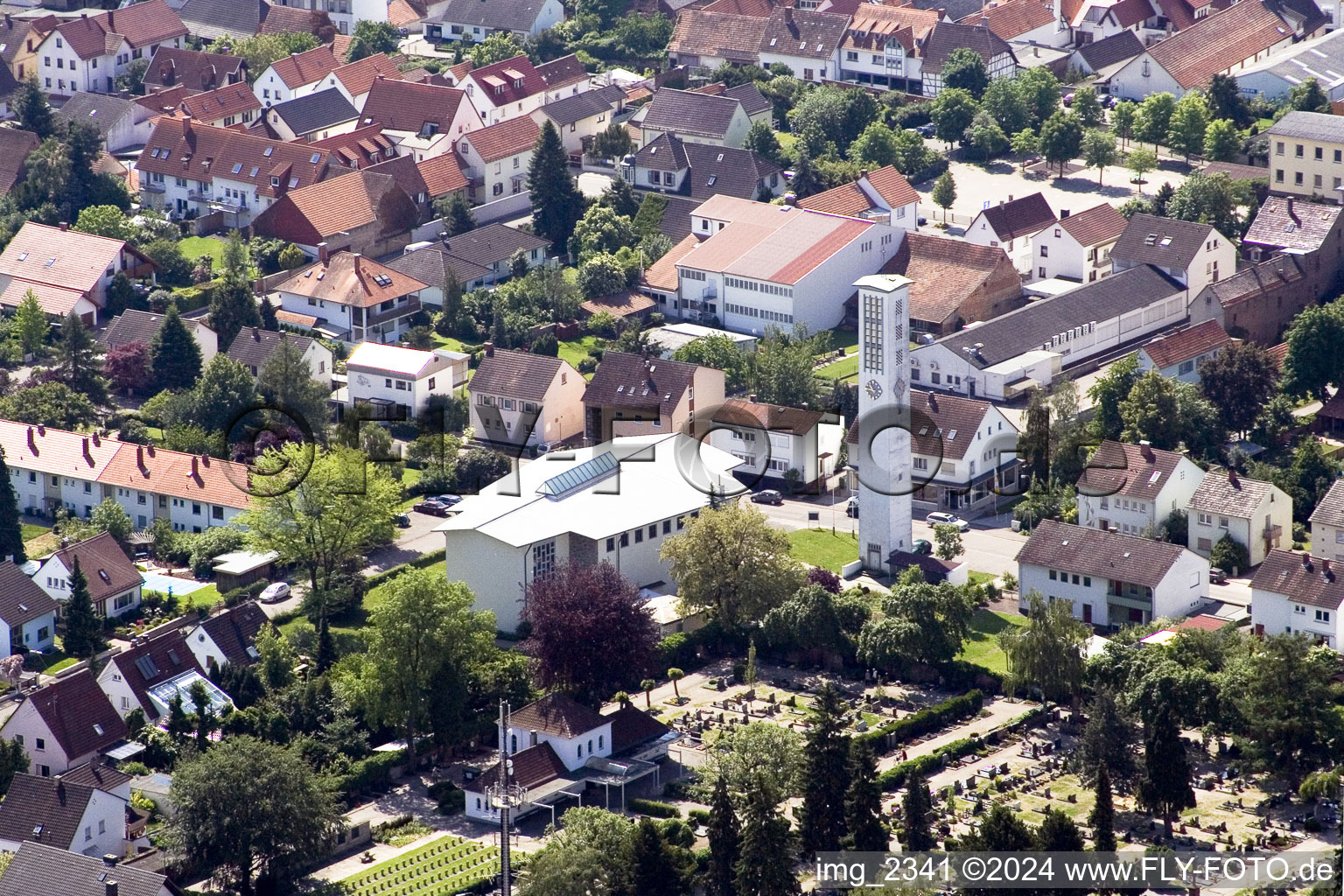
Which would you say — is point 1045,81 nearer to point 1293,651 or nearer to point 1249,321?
point 1249,321

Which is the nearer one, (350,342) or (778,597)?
(778,597)

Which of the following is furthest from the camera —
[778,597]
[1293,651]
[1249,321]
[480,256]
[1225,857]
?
[480,256]

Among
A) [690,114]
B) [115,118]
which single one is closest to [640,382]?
[690,114]

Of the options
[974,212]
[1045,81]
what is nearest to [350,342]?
[974,212]

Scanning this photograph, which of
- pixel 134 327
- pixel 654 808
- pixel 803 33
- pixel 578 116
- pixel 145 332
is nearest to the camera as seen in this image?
pixel 654 808

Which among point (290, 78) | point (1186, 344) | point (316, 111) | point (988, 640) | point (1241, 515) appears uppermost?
point (1241, 515)

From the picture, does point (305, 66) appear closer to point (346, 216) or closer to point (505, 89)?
point (505, 89)

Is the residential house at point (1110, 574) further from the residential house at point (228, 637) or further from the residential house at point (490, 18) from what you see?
the residential house at point (490, 18)
